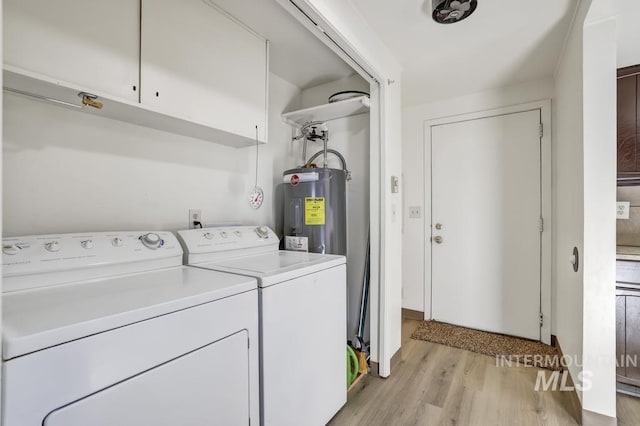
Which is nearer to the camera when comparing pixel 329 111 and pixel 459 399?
pixel 459 399

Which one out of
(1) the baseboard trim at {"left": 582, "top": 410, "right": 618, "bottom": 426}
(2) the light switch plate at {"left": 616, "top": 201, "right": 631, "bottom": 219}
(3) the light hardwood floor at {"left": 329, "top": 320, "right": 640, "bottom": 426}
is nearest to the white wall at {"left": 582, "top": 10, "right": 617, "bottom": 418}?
(1) the baseboard trim at {"left": 582, "top": 410, "right": 618, "bottom": 426}

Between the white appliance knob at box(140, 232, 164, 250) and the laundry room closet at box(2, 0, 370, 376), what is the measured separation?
0.22 m

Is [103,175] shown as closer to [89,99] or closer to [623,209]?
[89,99]

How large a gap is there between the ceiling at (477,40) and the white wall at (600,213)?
1.02 ft

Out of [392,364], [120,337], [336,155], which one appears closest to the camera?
[120,337]

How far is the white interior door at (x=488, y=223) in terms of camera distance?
2.54 meters

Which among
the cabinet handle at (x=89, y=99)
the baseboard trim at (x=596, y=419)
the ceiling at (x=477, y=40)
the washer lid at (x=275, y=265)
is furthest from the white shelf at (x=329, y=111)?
the baseboard trim at (x=596, y=419)

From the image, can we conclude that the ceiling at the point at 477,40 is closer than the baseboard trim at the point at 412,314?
Yes

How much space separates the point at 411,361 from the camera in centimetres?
227

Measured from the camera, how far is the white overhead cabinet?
101 centimetres

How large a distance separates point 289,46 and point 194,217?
1248 millimetres

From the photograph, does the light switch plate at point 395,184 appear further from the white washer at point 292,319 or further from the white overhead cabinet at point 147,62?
the white overhead cabinet at point 147,62

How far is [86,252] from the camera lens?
1113 mm

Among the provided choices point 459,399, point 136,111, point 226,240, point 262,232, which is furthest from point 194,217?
point 459,399
